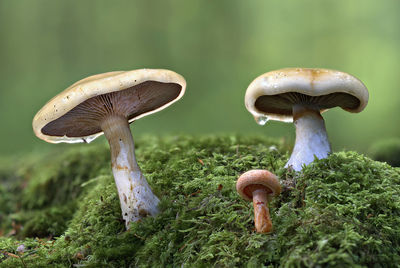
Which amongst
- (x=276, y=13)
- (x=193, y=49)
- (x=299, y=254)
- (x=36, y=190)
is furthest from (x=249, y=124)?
(x=299, y=254)

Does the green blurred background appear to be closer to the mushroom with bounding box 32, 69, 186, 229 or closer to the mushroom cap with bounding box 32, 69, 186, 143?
the mushroom cap with bounding box 32, 69, 186, 143

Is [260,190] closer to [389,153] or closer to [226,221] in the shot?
[226,221]

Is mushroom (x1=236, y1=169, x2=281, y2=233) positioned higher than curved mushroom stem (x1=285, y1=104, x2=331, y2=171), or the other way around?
curved mushroom stem (x1=285, y1=104, x2=331, y2=171)

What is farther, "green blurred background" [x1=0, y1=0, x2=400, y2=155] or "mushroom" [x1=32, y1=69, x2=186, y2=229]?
"green blurred background" [x1=0, y1=0, x2=400, y2=155]

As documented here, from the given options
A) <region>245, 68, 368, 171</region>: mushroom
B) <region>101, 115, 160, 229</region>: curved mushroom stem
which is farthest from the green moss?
<region>101, 115, 160, 229</region>: curved mushroom stem

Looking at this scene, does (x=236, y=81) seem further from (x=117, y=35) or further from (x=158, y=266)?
(x=158, y=266)

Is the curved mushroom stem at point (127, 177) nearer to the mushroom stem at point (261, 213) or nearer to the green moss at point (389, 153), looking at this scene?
the mushroom stem at point (261, 213)

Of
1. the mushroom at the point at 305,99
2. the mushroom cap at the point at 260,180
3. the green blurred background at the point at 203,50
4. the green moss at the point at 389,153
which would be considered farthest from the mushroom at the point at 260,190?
the green blurred background at the point at 203,50
